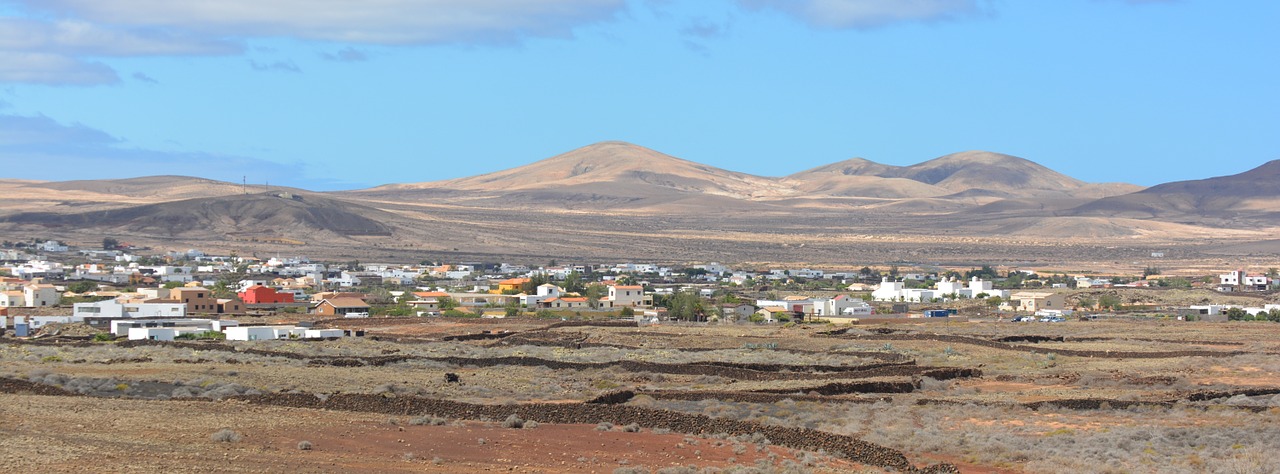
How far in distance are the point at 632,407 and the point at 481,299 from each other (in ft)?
153

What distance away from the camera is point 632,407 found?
23391 millimetres

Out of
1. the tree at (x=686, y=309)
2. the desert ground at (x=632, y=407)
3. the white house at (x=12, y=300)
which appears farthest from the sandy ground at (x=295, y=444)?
the white house at (x=12, y=300)

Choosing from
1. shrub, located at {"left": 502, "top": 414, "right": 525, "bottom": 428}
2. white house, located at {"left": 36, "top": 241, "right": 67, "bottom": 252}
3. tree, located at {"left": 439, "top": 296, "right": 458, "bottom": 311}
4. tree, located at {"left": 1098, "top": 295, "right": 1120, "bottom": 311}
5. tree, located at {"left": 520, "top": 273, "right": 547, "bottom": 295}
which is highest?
white house, located at {"left": 36, "top": 241, "right": 67, "bottom": 252}

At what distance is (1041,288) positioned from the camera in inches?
3501

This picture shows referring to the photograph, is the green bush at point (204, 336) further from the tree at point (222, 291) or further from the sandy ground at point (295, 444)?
the sandy ground at point (295, 444)

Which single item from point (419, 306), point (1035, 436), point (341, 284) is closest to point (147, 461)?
point (1035, 436)

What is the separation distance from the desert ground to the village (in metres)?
9.76

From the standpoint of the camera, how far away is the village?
2018 inches

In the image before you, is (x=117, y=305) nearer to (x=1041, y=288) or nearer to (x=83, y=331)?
(x=83, y=331)

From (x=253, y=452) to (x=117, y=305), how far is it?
36.7 metres

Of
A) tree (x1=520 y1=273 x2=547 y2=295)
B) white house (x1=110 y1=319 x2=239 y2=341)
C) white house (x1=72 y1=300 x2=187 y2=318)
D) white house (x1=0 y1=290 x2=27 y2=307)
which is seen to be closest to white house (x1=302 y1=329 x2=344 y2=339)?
white house (x1=110 y1=319 x2=239 y2=341)

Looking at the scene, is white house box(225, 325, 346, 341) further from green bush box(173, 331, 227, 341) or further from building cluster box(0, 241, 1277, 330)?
green bush box(173, 331, 227, 341)

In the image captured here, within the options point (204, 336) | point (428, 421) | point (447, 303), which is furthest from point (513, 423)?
point (447, 303)

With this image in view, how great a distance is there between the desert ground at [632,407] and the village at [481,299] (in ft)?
32.0
